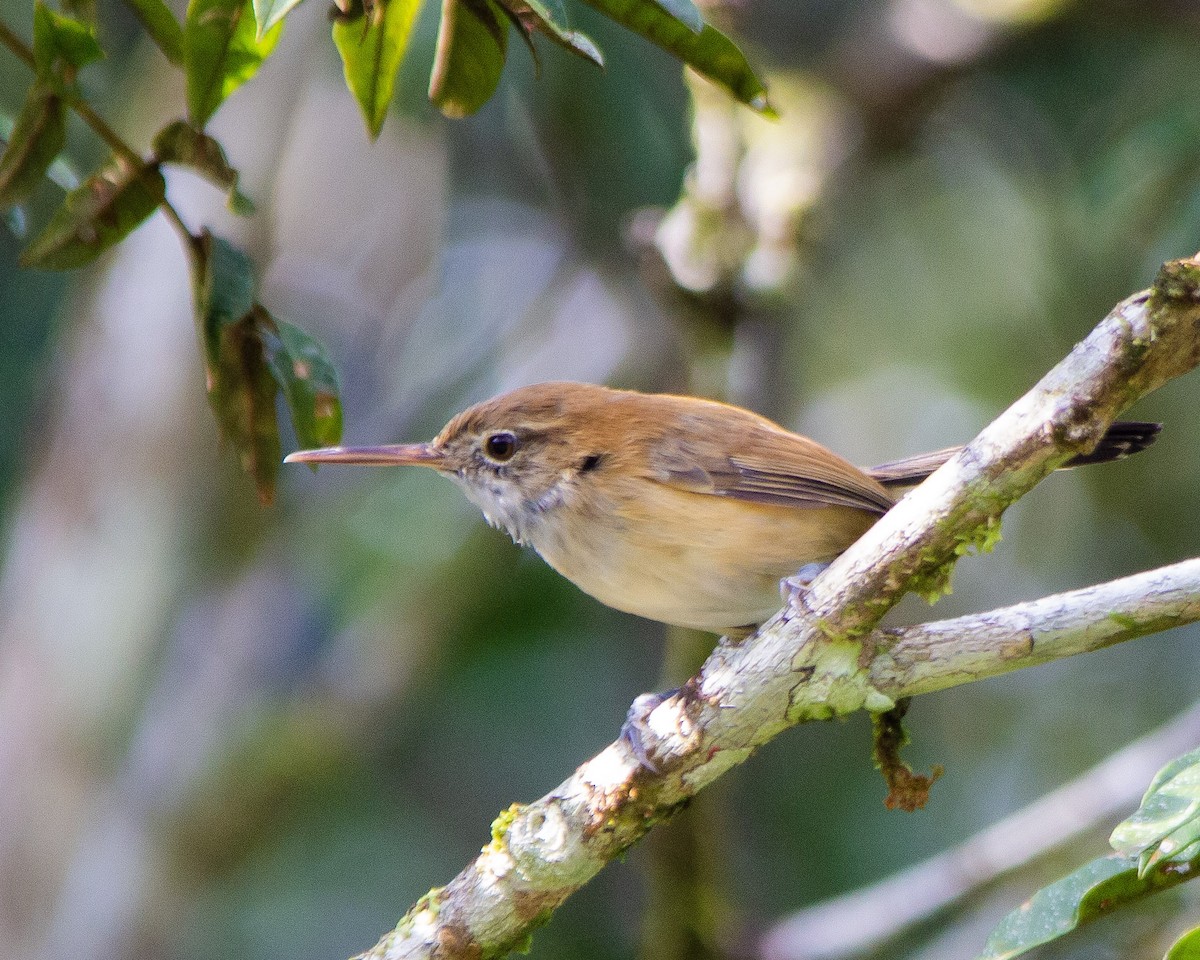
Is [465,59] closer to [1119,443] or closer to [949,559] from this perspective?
[949,559]

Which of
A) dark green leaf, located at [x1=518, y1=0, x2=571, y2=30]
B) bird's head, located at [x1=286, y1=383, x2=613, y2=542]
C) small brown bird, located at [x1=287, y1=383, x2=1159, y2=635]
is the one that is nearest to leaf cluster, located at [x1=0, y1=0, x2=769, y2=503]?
dark green leaf, located at [x1=518, y1=0, x2=571, y2=30]

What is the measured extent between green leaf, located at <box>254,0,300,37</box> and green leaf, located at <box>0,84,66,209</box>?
77 cm

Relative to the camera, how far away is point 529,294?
7.69 m

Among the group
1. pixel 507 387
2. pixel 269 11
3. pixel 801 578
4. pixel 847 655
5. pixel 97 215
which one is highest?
pixel 507 387

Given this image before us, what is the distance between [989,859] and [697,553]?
2.12 m

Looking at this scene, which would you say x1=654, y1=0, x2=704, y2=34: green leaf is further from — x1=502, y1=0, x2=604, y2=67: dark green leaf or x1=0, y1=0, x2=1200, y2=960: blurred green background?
x1=0, y1=0, x2=1200, y2=960: blurred green background

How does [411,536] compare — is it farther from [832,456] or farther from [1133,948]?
[1133,948]

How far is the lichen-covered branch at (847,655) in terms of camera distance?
2367mm

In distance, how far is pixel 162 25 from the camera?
271 centimetres

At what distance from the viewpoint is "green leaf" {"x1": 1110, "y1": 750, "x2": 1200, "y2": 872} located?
2199 mm

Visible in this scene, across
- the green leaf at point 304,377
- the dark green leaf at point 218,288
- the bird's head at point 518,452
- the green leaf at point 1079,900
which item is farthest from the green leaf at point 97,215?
the green leaf at point 1079,900

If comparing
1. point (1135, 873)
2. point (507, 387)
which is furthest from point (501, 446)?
point (507, 387)

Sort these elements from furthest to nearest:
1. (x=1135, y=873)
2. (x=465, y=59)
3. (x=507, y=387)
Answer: (x=507, y=387) → (x=465, y=59) → (x=1135, y=873)

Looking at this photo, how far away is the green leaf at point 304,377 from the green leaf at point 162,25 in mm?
587
